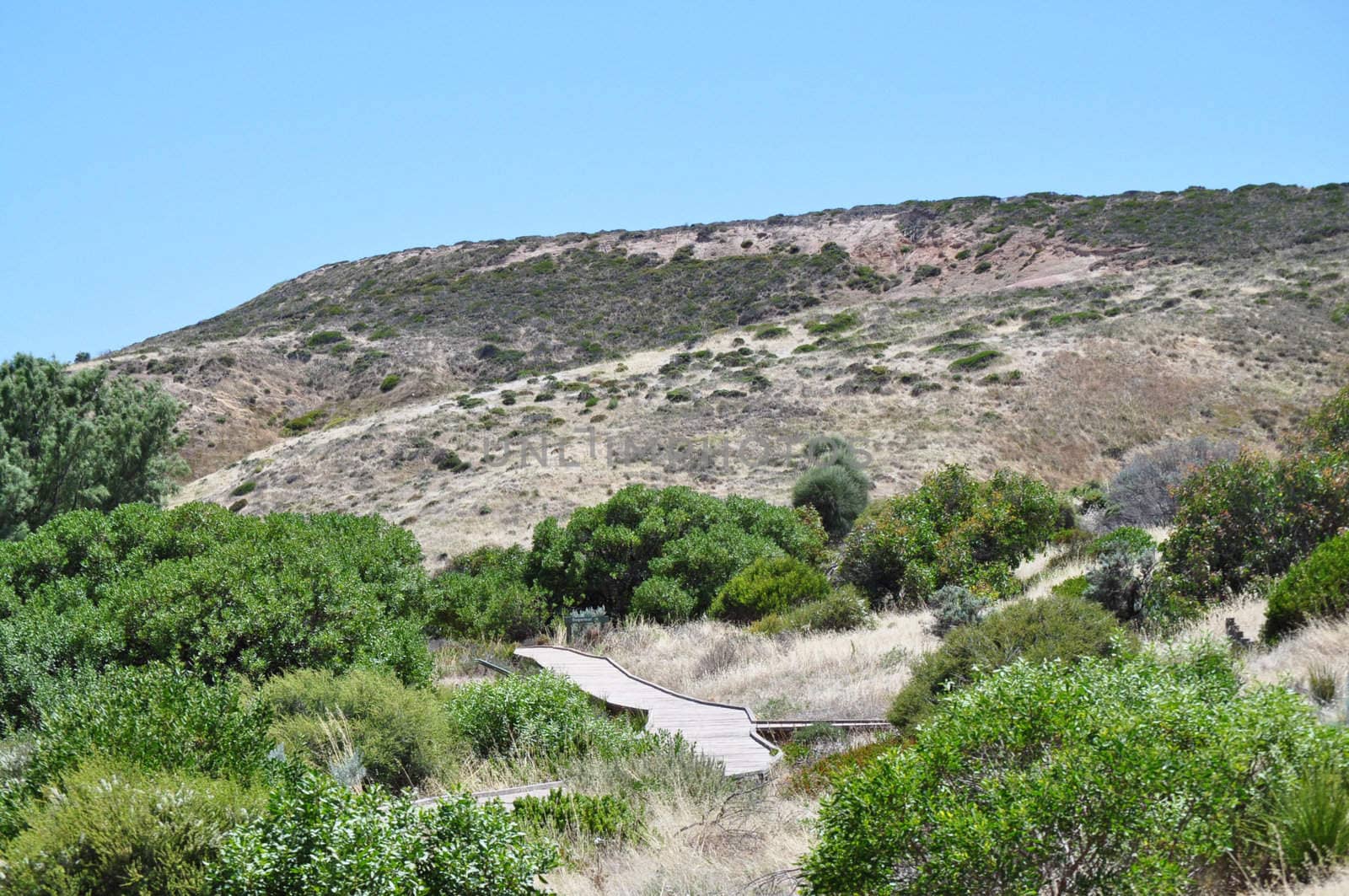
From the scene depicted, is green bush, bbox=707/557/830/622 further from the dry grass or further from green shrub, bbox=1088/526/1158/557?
green shrub, bbox=1088/526/1158/557

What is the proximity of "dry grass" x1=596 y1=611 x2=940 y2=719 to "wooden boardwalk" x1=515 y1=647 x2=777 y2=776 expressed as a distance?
48 cm

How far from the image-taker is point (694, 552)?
17547 millimetres

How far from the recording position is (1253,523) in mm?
11133

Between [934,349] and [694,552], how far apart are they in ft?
93.1

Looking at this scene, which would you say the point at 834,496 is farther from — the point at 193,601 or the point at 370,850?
the point at 370,850

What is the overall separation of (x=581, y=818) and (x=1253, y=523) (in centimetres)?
862

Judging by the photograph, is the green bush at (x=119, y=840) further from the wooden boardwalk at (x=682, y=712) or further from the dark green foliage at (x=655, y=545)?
the dark green foliage at (x=655, y=545)

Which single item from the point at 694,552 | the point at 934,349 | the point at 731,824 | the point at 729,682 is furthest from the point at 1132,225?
the point at 731,824

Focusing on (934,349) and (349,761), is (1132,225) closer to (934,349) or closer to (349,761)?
(934,349)

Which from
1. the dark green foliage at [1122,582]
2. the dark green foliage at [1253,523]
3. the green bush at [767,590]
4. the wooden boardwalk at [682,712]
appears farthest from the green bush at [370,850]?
the green bush at [767,590]

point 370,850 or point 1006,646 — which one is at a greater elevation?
point 370,850

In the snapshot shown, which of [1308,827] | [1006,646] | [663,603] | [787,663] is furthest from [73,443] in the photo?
[1308,827]

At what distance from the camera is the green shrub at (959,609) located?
11.7 metres

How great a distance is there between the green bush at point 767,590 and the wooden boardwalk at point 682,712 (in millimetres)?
3101
